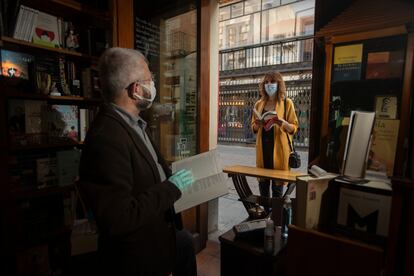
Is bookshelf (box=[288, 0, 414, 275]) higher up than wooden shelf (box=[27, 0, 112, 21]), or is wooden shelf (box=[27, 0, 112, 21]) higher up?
wooden shelf (box=[27, 0, 112, 21])

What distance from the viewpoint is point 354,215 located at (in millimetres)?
1118

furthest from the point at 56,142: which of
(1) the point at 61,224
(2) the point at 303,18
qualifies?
(2) the point at 303,18

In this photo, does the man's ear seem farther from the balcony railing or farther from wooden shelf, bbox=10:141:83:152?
the balcony railing

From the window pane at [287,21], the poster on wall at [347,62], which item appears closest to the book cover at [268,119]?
the poster on wall at [347,62]

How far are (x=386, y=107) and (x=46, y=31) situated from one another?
2022 millimetres

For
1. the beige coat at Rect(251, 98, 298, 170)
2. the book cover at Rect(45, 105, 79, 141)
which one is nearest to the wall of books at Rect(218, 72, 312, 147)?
the beige coat at Rect(251, 98, 298, 170)

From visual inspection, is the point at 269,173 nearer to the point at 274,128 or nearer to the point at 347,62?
the point at 274,128

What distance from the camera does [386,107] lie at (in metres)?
1.24

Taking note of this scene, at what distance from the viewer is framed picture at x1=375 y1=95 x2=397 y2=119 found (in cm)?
122

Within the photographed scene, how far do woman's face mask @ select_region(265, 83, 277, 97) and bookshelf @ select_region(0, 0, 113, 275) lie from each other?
4.96 feet

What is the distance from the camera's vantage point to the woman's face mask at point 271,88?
8.29 feet

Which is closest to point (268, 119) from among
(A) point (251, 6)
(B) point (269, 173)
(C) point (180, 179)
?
(B) point (269, 173)

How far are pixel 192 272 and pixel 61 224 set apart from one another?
1.04 m

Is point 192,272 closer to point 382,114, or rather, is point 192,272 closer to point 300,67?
point 382,114
